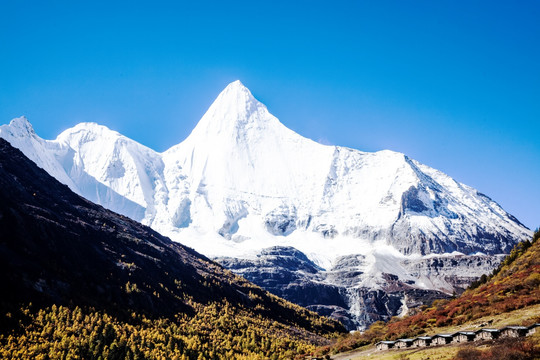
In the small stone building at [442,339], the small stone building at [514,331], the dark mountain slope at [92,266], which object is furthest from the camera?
the dark mountain slope at [92,266]

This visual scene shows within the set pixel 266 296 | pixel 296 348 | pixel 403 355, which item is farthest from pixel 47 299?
pixel 266 296

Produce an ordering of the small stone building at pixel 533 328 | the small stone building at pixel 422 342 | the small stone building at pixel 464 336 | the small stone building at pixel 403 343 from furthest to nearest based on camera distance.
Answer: the small stone building at pixel 403 343, the small stone building at pixel 422 342, the small stone building at pixel 464 336, the small stone building at pixel 533 328

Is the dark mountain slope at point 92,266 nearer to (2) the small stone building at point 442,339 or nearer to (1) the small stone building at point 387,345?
(1) the small stone building at point 387,345

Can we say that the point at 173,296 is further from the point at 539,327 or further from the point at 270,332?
the point at 539,327

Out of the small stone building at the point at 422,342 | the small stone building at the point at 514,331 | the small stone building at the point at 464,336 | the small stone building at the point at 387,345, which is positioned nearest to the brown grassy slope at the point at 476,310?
the small stone building at the point at 387,345

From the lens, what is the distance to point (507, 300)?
71.9 m

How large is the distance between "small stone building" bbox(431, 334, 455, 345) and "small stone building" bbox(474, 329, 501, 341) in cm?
364

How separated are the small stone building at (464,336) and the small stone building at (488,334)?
1.89 ft

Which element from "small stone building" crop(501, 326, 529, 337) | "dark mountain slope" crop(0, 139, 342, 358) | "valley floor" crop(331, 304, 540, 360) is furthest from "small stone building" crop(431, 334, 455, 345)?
"dark mountain slope" crop(0, 139, 342, 358)

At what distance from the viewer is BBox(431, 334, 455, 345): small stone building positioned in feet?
191

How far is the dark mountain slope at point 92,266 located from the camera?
91.4 metres

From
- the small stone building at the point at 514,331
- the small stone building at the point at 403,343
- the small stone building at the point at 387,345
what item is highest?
the small stone building at the point at 514,331

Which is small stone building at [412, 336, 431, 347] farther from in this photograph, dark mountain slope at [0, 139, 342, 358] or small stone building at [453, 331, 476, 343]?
dark mountain slope at [0, 139, 342, 358]

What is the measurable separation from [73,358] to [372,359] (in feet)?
147
